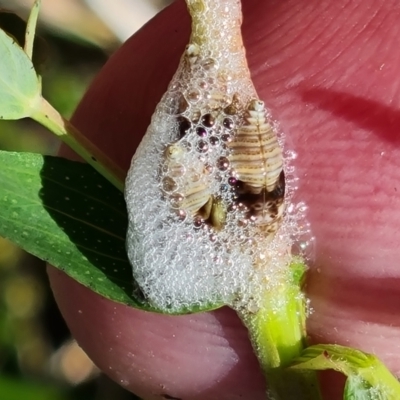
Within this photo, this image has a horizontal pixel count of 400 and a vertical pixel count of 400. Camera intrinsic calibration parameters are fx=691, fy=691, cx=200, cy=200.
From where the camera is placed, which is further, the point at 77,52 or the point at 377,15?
the point at 77,52

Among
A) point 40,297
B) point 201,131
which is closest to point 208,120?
point 201,131

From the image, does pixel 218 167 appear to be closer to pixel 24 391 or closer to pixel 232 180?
pixel 232 180

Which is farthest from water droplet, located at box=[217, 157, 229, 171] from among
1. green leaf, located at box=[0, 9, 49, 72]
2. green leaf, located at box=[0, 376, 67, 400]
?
green leaf, located at box=[0, 376, 67, 400]

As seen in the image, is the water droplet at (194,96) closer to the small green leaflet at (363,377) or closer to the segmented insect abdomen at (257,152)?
the segmented insect abdomen at (257,152)

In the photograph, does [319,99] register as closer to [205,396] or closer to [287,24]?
[287,24]

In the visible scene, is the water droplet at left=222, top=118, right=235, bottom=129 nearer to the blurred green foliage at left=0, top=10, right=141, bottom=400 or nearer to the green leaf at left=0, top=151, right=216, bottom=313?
the green leaf at left=0, top=151, right=216, bottom=313

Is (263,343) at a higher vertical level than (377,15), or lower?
lower

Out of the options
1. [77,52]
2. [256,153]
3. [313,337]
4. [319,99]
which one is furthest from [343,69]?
[77,52]
